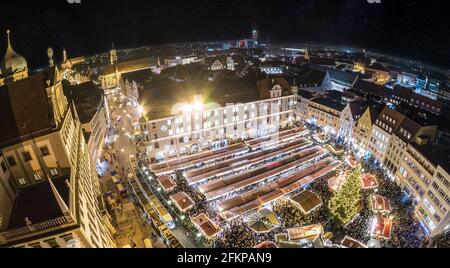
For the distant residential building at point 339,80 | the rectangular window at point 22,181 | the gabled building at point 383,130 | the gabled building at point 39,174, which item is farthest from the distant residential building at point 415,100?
the rectangular window at point 22,181

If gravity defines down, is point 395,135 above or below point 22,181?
below

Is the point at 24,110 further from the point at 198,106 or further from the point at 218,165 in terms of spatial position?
the point at 198,106

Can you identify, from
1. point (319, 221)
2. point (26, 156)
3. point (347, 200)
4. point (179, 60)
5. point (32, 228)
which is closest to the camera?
point (32, 228)

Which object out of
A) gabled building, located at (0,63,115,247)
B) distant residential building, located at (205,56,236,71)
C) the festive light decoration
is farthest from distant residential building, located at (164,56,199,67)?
the festive light decoration

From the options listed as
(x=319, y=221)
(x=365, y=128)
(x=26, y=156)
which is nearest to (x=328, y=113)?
(x=365, y=128)

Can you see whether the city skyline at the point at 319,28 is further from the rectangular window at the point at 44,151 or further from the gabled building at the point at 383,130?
the rectangular window at the point at 44,151

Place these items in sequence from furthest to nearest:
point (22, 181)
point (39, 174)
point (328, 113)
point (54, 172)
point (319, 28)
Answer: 1. point (319, 28)
2. point (328, 113)
3. point (54, 172)
4. point (39, 174)
5. point (22, 181)

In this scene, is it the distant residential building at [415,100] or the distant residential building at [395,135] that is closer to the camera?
the distant residential building at [395,135]

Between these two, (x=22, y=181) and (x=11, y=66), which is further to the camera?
(x=11, y=66)

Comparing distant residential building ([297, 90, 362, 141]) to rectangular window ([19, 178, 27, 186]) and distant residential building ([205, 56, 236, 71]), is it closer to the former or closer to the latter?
distant residential building ([205, 56, 236, 71])
